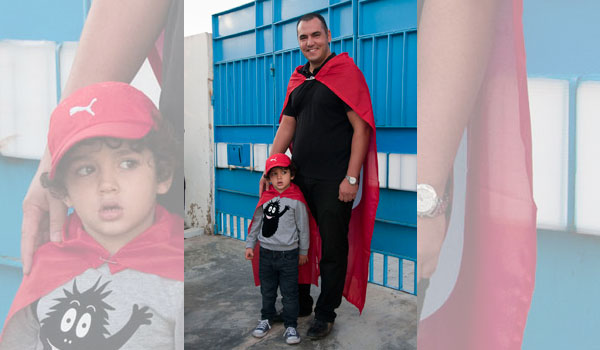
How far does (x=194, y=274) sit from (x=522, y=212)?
2.98m

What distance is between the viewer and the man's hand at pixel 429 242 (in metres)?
1.58

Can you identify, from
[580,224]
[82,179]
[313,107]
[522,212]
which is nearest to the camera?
[580,224]

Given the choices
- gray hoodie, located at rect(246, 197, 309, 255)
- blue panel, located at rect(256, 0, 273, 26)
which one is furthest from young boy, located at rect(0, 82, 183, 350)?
blue panel, located at rect(256, 0, 273, 26)

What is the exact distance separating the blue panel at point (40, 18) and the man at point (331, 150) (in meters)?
1.26

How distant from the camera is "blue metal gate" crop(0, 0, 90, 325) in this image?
172 cm

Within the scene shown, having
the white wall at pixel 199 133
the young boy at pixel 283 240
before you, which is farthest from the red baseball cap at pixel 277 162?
the white wall at pixel 199 133

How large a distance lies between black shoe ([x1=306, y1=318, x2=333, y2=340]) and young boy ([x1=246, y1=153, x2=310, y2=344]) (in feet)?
0.28

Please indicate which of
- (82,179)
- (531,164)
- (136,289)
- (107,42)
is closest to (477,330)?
(531,164)

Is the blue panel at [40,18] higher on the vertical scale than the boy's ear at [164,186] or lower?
higher

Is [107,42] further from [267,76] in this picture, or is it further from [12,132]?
[267,76]

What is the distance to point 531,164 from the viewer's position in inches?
55.0

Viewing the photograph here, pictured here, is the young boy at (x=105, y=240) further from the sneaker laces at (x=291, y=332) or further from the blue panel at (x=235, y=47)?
the blue panel at (x=235, y=47)

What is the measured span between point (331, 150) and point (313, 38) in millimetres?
656

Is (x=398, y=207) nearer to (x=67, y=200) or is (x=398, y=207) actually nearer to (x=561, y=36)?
(x=561, y=36)
